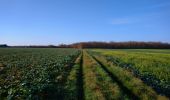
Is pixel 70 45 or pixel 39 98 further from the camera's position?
pixel 70 45

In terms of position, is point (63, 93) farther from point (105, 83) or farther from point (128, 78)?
point (128, 78)

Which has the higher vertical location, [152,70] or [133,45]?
[133,45]

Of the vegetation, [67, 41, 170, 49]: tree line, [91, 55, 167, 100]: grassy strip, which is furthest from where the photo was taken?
[67, 41, 170, 49]: tree line

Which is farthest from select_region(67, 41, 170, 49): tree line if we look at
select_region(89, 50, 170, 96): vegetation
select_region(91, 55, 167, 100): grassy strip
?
select_region(91, 55, 167, 100): grassy strip

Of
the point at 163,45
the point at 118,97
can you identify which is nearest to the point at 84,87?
the point at 118,97

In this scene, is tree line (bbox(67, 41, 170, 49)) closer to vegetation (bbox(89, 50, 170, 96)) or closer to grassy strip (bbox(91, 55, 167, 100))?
vegetation (bbox(89, 50, 170, 96))

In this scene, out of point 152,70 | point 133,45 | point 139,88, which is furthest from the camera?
point 133,45

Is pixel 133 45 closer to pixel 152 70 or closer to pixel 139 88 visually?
pixel 152 70

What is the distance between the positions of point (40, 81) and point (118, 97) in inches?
234

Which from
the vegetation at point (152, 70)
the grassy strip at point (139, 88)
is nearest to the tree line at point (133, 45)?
the vegetation at point (152, 70)

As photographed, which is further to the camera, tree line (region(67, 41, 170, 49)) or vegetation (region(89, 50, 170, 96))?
tree line (region(67, 41, 170, 49))

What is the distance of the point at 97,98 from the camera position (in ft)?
40.5

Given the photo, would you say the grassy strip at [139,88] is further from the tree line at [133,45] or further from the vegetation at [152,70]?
the tree line at [133,45]

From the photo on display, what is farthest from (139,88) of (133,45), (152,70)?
(133,45)
